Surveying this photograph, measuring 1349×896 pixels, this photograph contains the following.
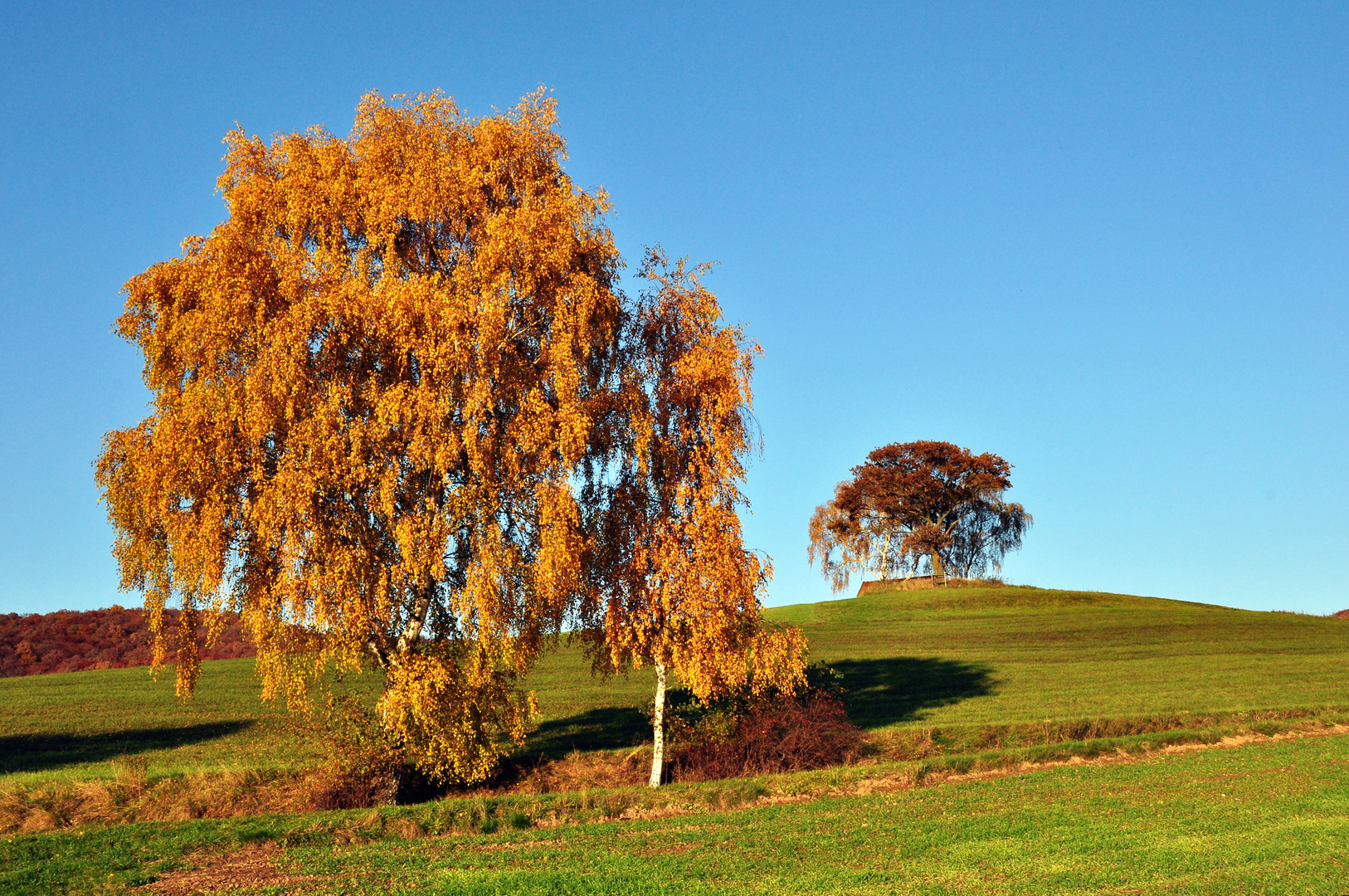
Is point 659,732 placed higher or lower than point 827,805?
higher

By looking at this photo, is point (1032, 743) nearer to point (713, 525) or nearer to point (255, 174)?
point (713, 525)

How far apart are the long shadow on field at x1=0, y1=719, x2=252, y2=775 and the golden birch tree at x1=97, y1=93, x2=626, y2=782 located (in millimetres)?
7271

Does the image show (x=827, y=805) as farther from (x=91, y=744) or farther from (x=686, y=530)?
(x=91, y=744)

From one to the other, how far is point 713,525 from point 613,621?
3065 mm

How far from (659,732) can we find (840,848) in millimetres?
8108

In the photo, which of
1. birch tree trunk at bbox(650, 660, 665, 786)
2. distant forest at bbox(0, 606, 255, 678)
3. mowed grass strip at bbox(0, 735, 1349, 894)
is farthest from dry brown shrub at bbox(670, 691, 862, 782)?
distant forest at bbox(0, 606, 255, 678)

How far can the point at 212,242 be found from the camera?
1858 cm

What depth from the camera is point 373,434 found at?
1795 cm

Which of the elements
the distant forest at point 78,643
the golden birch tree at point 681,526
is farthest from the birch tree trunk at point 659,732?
the distant forest at point 78,643

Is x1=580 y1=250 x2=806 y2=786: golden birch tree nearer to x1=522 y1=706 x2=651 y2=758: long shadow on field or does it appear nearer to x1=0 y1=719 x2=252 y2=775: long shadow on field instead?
x1=522 y1=706 x2=651 y2=758: long shadow on field

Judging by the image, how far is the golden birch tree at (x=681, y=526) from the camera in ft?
65.7

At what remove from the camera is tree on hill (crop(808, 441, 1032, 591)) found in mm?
70062

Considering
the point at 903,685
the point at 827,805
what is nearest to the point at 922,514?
the point at 903,685

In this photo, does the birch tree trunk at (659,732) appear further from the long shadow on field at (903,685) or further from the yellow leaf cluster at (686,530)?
the long shadow on field at (903,685)
